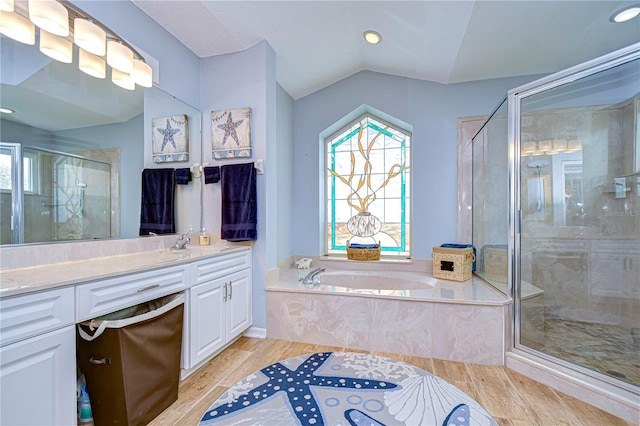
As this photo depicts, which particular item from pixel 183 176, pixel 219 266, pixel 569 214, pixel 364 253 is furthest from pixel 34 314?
pixel 569 214

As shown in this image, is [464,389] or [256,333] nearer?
[464,389]

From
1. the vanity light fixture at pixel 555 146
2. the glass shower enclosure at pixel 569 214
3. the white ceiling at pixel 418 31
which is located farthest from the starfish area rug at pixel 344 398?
the white ceiling at pixel 418 31

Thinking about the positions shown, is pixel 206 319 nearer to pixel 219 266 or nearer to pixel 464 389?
pixel 219 266

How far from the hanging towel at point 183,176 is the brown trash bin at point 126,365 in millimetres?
1291

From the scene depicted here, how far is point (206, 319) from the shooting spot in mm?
1876

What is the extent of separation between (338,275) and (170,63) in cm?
253

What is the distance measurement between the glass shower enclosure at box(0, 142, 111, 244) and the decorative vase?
246 cm

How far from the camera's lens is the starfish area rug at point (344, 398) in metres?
1.43

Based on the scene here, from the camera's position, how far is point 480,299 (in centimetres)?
205

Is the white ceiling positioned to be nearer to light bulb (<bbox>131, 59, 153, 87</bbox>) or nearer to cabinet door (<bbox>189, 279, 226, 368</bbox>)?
light bulb (<bbox>131, 59, 153, 87</bbox>)

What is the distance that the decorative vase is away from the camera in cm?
338

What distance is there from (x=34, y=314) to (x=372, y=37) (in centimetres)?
298

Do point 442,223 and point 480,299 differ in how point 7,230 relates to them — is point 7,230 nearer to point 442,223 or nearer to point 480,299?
point 480,299

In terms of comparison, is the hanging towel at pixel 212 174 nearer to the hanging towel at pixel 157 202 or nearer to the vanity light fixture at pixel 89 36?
the hanging towel at pixel 157 202
